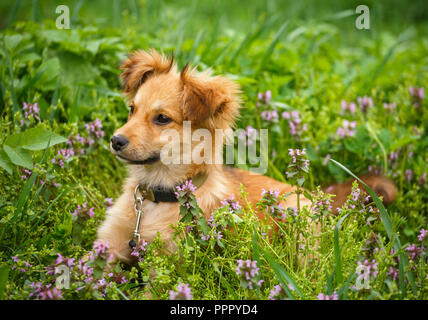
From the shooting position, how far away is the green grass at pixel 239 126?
2166mm

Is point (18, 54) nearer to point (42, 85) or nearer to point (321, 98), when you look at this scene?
point (42, 85)

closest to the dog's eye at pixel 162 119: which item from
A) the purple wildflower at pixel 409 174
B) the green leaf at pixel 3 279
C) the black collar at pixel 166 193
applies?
the black collar at pixel 166 193

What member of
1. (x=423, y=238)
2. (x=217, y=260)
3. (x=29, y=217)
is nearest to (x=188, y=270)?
(x=217, y=260)

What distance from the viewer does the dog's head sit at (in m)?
2.55

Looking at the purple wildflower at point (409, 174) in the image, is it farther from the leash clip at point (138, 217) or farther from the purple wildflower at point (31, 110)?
the purple wildflower at point (31, 110)

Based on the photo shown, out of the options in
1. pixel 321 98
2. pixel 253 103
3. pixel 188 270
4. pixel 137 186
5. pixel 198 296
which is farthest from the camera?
pixel 321 98

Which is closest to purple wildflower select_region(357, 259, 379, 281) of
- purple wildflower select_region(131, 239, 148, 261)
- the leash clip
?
purple wildflower select_region(131, 239, 148, 261)

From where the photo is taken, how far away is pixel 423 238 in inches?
96.0

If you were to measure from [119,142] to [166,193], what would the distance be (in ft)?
1.49

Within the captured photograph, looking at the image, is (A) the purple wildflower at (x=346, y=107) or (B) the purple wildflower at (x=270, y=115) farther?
(A) the purple wildflower at (x=346, y=107)

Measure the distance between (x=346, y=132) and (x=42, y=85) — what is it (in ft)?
8.27

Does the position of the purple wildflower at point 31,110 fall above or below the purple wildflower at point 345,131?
above

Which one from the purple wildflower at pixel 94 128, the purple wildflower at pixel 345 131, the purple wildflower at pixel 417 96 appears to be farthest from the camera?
the purple wildflower at pixel 417 96

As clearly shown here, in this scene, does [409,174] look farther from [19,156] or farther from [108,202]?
[19,156]
